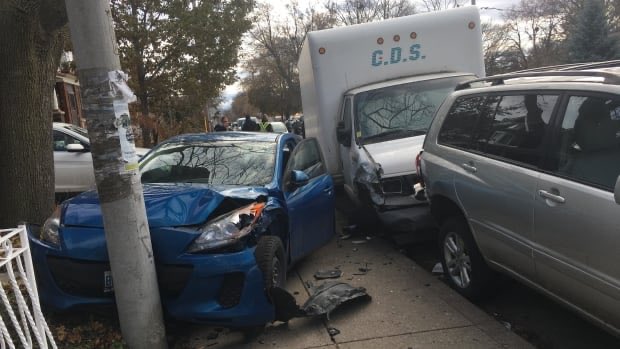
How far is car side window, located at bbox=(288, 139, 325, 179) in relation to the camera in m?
5.70

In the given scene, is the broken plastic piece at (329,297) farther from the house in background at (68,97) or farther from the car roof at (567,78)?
the house in background at (68,97)

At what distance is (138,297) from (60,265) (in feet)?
2.37

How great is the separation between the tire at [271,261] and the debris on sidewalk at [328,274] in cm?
107

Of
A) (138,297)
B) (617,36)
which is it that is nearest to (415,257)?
(138,297)

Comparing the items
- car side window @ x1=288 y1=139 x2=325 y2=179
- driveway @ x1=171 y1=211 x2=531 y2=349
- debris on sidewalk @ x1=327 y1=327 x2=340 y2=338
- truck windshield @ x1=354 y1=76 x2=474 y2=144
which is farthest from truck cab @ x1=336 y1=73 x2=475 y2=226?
Result: debris on sidewalk @ x1=327 y1=327 x2=340 y2=338

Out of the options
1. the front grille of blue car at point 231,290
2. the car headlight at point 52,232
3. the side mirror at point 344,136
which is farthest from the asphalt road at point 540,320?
the car headlight at point 52,232

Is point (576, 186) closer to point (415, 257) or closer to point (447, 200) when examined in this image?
point (447, 200)

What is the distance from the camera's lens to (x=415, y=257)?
6.17 meters

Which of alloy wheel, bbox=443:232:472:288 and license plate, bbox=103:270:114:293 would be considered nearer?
license plate, bbox=103:270:114:293

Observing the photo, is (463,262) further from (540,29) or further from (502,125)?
(540,29)

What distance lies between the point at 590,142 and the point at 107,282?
3241 mm

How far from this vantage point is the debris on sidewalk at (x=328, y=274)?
5422mm

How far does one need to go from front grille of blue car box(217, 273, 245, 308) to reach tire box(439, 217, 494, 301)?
1972mm

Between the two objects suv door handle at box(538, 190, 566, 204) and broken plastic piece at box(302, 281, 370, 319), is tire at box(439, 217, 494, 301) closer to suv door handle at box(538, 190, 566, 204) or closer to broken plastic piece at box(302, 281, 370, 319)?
broken plastic piece at box(302, 281, 370, 319)
